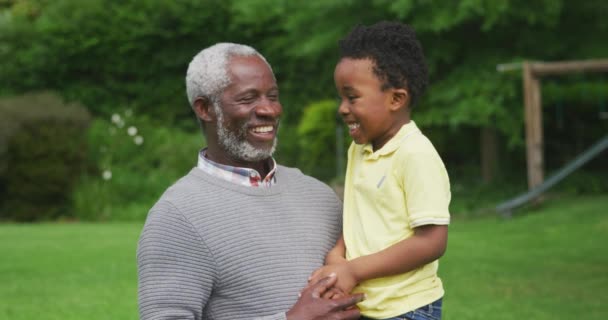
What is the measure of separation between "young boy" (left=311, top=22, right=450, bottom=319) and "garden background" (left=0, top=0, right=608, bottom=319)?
4.47 m

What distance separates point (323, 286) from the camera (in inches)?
111

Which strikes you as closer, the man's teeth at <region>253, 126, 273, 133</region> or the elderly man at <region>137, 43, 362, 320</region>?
the elderly man at <region>137, 43, 362, 320</region>

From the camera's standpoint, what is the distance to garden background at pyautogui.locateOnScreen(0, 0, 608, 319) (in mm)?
9047

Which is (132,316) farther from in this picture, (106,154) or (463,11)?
(106,154)

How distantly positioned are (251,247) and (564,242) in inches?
361

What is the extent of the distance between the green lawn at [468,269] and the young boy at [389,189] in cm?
447

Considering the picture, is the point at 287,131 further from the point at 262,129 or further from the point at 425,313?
the point at 425,313

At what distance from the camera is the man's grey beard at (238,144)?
300 cm

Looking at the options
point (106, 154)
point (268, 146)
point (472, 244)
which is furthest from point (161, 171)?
point (268, 146)

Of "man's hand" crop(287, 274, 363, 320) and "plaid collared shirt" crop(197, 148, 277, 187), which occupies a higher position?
"plaid collared shirt" crop(197, 148, 277, 187)

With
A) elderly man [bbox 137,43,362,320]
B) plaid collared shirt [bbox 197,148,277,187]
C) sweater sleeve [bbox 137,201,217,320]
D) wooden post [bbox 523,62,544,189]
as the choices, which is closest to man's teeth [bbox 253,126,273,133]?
elderly man [bbox 137,43,362,320]

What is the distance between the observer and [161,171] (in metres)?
17.0

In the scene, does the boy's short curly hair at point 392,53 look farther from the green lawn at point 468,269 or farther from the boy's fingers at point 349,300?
the green lawn at point 468,269

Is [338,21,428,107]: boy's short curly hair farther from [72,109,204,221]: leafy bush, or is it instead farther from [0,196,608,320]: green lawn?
[72,109,204,221]: leafy bush
